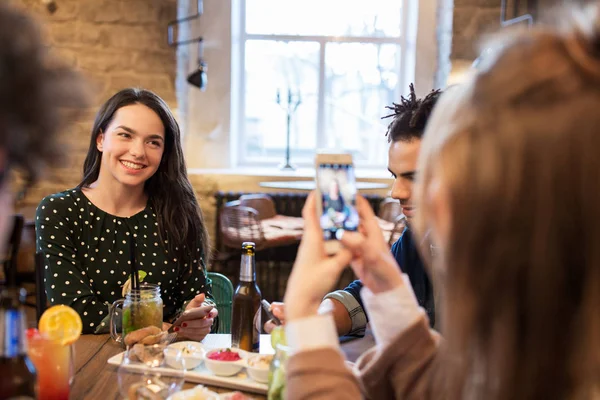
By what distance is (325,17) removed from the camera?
5.28 meters

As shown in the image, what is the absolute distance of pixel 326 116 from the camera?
5.41 metres

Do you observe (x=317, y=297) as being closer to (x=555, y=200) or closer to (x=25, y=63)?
(x=555, y=200)

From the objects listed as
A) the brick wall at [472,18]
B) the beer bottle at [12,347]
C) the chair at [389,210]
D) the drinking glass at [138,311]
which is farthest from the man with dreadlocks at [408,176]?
the brick wall at [472,18]

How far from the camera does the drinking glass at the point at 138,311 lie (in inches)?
53.2

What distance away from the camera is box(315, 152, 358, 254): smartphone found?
3.10ft

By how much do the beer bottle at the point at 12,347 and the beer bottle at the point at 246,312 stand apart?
0.57 metres

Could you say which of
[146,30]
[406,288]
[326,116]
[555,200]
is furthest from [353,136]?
[555,200]

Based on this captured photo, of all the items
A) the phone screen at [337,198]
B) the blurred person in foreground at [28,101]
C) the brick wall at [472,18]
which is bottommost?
the phone screen at [337,198]

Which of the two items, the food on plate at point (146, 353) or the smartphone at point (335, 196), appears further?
the food on plate at point (146, 353)

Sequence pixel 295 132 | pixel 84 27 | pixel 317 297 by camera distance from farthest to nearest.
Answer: pixel 295 132 < pixel 84 27 < pixel 317 297

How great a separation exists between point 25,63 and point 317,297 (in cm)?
51

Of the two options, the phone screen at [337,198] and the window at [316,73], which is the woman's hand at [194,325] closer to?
the phone screen at [337,198]

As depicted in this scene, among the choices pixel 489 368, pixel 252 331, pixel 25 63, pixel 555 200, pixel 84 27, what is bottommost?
pixel 252 331

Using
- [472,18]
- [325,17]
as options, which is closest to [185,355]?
[472,18]
